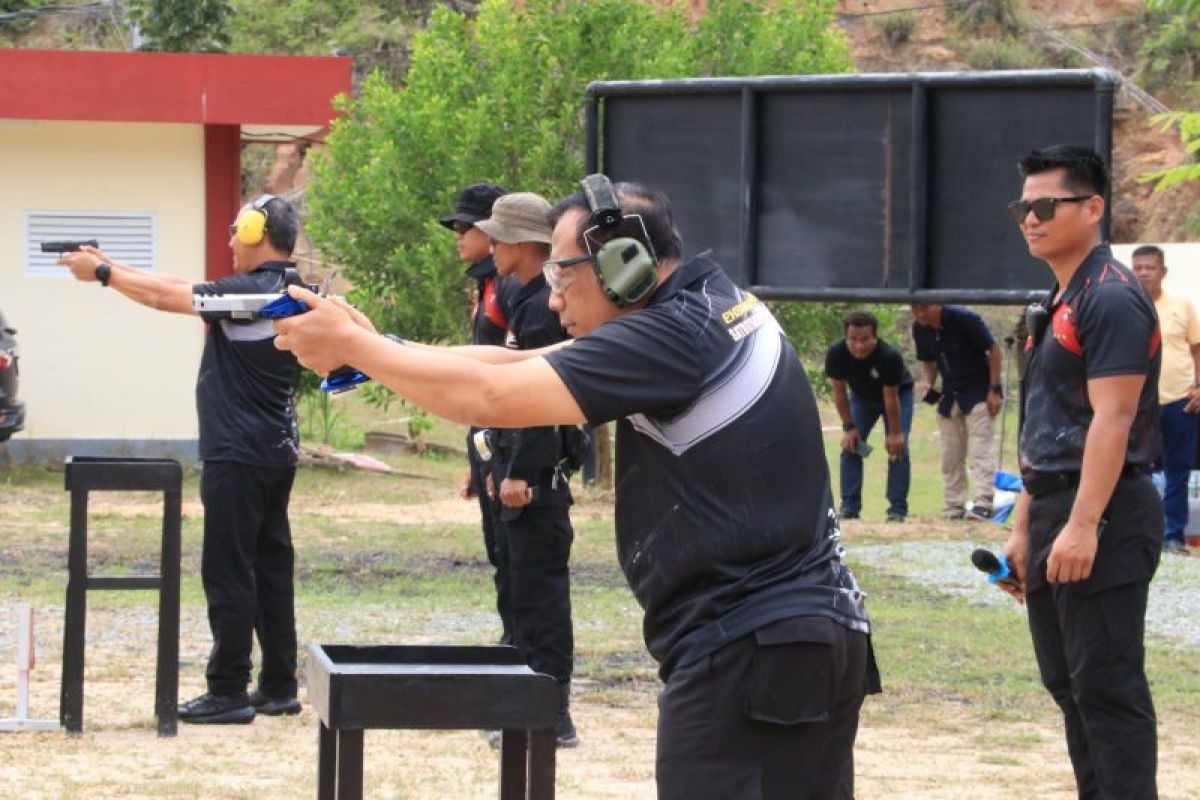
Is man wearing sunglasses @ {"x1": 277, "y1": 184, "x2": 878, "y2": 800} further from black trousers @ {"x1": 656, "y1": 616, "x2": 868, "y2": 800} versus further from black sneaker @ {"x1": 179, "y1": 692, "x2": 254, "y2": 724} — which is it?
black sneaker @ {"x1": 179, "y1": 692, "x2": 254, "y2": 724}

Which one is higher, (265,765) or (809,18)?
(809,18)

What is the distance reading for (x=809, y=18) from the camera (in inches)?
822

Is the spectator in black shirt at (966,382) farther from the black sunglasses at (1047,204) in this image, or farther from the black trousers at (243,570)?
the black sunglasses at (1047,204)

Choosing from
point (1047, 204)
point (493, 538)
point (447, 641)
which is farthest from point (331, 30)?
point (1047, 204)

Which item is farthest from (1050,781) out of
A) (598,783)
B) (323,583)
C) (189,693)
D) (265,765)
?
(323,583)

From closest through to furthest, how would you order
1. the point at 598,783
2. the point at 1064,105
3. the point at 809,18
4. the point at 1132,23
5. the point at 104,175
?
the point at 598,783
the point at 1064,105
the point at 104,175
the point at 809,18
the point at 1132,23

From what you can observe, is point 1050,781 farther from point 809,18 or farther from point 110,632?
point 809,18

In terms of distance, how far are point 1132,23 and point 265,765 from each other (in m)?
47.6

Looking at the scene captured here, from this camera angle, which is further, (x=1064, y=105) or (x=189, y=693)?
(x=1064, y=105)

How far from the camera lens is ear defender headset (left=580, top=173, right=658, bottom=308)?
4.07m

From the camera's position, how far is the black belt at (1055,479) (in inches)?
221

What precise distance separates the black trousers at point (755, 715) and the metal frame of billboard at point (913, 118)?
5.74 meters

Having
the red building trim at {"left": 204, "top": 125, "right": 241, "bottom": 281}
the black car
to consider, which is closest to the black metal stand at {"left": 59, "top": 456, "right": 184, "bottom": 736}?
the black car

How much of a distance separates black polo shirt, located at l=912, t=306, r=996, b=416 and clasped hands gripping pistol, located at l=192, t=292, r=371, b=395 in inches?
458
